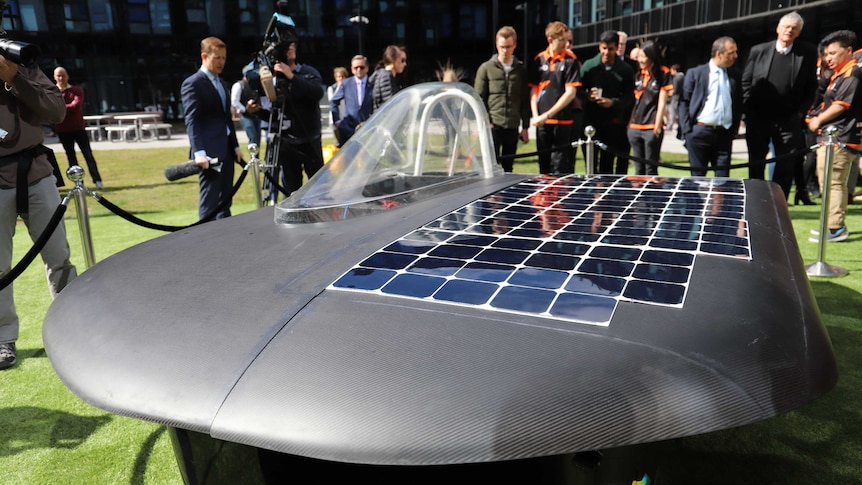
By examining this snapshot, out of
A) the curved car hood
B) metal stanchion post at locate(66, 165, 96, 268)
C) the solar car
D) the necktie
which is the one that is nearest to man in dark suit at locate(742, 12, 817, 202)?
the solar car

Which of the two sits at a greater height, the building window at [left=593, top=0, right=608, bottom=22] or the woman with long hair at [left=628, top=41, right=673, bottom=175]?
the building window at [left=593, top=0, right=608, bottom=22]

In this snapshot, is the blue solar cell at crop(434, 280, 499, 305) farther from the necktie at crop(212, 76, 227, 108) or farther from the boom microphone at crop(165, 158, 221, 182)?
the necktie at crop(212, 76, 227, 108)

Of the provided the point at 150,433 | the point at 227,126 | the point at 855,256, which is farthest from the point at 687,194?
the point at 227,126

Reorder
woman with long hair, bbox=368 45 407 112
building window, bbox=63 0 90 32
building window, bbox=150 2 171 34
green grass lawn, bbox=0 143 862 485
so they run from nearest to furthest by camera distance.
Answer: green grass lawn, bbox=0 143 862 485 → woman with long hair, bbox=368 45 407 112 → building window, bbox=63 0 90 32 → building window, bbox=150 2 171 34

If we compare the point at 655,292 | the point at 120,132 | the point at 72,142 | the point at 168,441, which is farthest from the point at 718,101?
the point at 120,132

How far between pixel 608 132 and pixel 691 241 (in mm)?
5238

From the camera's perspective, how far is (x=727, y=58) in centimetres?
589

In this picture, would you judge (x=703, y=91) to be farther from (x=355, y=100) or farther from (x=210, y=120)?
(x=210, y=120)

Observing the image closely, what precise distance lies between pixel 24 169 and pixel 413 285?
2812mm

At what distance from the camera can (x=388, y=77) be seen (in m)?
7.64

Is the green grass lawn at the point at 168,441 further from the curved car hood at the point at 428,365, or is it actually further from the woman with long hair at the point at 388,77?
the woman with long hair at the point at 388,77

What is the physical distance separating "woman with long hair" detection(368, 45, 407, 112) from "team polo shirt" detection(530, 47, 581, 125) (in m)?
2.02

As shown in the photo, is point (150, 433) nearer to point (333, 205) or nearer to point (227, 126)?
point (333, 205)

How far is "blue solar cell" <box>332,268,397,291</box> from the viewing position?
155 cm
